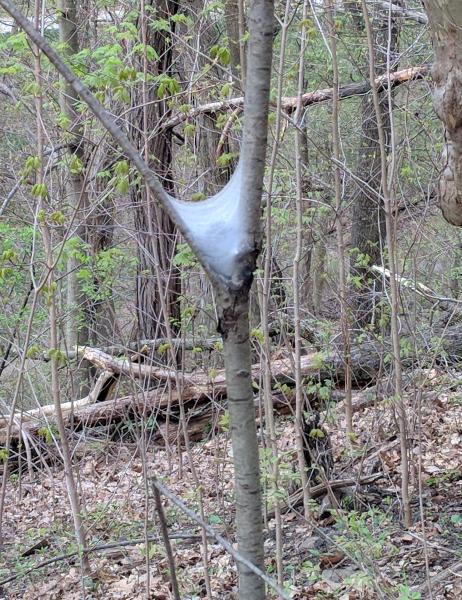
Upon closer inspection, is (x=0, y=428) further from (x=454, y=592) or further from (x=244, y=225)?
(x=244, y=225)

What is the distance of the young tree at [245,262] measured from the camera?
4.89 feet

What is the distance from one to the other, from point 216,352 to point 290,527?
5.77ft

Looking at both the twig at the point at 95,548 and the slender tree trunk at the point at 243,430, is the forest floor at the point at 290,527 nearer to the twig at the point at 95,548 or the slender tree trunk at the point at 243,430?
the twig at the point at 95,548

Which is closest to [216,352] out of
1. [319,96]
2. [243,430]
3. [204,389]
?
[204,389]

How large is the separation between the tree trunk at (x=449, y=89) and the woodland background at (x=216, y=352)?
3.18 feet

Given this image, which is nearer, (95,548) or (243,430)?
(243,430)

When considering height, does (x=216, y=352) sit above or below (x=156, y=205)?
below

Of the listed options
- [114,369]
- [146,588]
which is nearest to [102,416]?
[114,369]

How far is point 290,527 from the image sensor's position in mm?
5535

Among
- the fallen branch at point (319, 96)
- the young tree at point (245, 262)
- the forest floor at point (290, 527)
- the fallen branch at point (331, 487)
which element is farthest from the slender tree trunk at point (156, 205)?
the young tree at point (245, 262)

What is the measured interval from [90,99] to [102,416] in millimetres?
6307

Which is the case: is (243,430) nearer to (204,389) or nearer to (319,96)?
(204,389)

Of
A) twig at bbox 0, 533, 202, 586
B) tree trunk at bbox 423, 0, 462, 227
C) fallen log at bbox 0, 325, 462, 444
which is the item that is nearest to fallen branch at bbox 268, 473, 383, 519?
twig at bbox 0, 533, 202, 586

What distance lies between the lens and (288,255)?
9.95 metres
